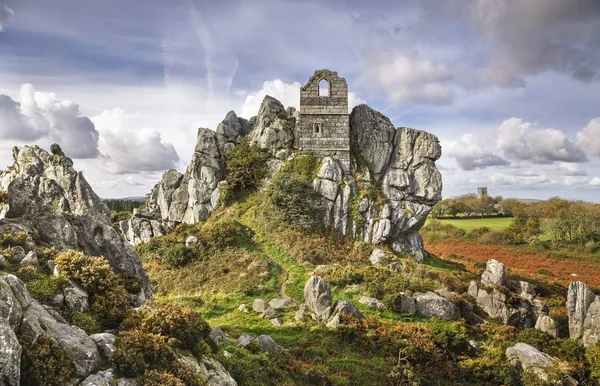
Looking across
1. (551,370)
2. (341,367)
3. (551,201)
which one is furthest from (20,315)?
(551,201)

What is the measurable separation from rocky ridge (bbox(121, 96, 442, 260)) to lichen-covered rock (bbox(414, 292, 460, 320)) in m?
13.9

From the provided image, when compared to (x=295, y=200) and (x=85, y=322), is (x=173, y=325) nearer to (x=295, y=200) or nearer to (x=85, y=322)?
(x=85, y=322)

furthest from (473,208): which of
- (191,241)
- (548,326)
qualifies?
(191,241)

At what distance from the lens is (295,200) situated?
129 ft

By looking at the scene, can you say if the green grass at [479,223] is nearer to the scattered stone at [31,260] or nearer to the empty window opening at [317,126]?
the empty window opening at [317,126]

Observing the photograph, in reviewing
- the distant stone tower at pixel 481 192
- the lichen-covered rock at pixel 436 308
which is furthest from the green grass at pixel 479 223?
the lichen-covered rock at pixel 436 308

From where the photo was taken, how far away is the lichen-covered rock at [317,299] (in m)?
23.5

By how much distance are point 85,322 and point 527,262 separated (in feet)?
200

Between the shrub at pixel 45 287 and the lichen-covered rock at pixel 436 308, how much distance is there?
21.1 m

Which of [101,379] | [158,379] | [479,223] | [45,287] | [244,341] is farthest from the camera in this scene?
[479,223]

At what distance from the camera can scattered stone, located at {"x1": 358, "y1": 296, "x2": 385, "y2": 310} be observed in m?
25.8

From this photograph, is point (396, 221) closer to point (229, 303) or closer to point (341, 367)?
point (229, 303)

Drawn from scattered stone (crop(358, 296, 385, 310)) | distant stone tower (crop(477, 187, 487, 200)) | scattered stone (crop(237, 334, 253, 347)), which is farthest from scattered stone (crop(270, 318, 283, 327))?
distant stone tower (crop(477, 187, 487, 200))

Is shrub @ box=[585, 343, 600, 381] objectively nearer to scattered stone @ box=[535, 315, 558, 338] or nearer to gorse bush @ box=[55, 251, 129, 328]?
scattered stone @ box=[535, 315, 558, 338]
